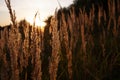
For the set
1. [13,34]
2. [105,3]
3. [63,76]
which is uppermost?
[105,3]

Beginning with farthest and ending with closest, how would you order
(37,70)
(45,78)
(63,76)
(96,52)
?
(96,52) < (63,76) < (45,78) < (37,70)

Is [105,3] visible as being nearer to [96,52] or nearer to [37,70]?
[96,52]

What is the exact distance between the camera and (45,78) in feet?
7.58

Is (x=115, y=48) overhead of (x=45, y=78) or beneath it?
overhead

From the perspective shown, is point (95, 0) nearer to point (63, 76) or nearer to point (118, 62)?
point (118, 62)

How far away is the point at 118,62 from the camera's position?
10.3 ft

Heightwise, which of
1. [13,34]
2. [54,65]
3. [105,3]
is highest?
[105,3]

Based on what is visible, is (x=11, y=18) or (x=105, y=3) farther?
(x=105, y=3)

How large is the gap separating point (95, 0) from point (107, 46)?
19.9ft

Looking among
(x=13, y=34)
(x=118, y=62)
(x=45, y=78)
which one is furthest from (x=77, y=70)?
(x=13, y=34)

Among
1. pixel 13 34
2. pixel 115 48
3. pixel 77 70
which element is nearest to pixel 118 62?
pixel 115 48

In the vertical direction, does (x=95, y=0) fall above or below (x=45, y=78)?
above

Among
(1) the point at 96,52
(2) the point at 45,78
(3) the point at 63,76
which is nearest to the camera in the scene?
(2) the point at 45,78

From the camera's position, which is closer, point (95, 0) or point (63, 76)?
point (63, 76)
